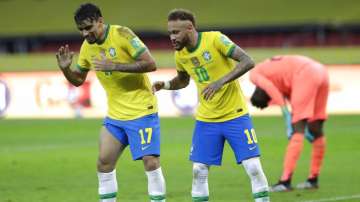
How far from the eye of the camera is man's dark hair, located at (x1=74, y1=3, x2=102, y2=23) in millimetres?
8812

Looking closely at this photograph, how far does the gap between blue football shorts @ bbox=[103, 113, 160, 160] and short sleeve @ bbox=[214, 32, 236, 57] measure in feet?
3.35

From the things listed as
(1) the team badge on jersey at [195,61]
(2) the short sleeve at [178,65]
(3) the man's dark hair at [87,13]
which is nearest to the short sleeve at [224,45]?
(1) the team badge on jersey at [195,61]

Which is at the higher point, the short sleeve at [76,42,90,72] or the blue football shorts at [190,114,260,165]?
the short sleeve at [76,42,90,72]

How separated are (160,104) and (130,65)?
14.9 m

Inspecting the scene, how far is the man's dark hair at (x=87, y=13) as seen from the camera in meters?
8.81

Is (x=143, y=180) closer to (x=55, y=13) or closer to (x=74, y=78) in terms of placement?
(x=74, y=78)

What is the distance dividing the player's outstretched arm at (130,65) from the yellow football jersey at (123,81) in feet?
0.52

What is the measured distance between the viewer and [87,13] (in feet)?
29.0

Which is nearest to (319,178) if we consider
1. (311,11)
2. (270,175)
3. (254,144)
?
(270,175)

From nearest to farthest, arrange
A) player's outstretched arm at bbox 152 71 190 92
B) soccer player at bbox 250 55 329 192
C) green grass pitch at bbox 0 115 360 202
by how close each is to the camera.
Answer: player's outstretched arm at bbox 152 71 190 92, green grass pitch at bbox 0 115 360 202, soccer player at bbox 250 55 329 192

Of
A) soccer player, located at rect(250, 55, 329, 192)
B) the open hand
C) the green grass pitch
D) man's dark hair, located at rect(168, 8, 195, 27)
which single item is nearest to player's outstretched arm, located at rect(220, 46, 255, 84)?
man's dark hair, located at rect(168, 8, 195, 27)

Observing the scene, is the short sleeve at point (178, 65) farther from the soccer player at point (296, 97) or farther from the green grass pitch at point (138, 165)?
the soccer player at point (296, 97)

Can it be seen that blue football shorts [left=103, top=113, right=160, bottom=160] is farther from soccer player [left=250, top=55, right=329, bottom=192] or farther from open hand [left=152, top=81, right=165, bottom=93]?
soccer player [left=250, top=55, right=329, bottom=192]

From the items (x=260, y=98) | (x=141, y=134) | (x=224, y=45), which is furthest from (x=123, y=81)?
(x=260, y=98)
